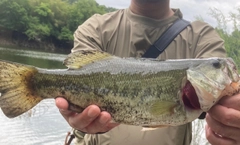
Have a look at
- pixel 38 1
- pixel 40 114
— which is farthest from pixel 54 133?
pixel 38 1

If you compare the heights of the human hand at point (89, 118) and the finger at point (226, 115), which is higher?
the finger at point (226, 115)

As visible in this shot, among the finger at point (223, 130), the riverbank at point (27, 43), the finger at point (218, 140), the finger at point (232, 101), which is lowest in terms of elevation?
the riverbank at point (27, 43)

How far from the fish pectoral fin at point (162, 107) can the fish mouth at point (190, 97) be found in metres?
0.10

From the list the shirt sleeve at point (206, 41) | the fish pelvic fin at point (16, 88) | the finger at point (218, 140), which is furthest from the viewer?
the shirt sleeve at point (206, 41)

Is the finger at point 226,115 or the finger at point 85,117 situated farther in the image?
the finger at point 85,117

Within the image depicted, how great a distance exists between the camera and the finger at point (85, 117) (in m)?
3.14

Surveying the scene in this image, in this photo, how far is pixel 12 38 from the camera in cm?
8250

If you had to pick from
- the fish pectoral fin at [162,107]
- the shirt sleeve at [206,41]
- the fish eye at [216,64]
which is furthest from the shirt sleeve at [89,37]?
the fish eye at [216,64]

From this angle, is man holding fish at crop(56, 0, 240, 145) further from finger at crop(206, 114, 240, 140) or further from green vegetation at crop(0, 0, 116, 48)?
green vegetation at crop(0, 0, 116, 48)

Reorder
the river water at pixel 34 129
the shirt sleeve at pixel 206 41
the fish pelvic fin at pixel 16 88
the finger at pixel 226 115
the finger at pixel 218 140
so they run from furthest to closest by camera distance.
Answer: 1. the river water at pixel 34 129
2. the shirt sleeve at pixel 206 41
3. the fish pelvic fin at pixel 16 88
4. the finger at pixel 218 140
5. the finger at pixel 226 115

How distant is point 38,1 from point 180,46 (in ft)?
314

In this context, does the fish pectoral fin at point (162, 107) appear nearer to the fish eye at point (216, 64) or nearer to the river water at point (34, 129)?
the fish eye at point (216, 64)

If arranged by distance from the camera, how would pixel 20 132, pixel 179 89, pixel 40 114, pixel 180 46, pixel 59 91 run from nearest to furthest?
pixel 179 89
pixel 59 91
pixel 180 46
pixel 20 132
pixel 40 114

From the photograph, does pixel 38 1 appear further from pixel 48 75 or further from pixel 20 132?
pixel 48 75
